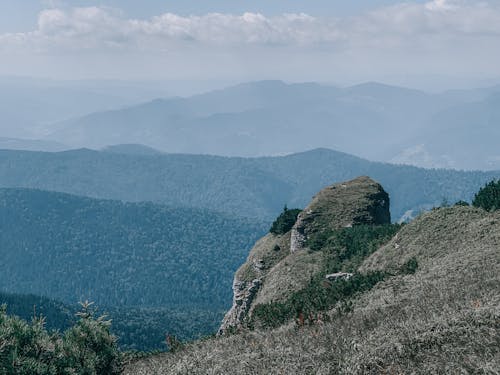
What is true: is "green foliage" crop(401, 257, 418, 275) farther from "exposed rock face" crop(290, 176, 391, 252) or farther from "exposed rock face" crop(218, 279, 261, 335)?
"exposed rock face" crop(290, 176, 391, 252)

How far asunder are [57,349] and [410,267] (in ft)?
81.8

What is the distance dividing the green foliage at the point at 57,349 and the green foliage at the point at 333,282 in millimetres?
9374

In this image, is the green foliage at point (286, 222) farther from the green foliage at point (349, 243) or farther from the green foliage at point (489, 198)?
the green foliage at point (489, 198)

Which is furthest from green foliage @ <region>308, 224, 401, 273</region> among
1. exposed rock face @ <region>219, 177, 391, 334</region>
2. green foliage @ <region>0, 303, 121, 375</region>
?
green foliage @ <region>0, 303, 121, 375</region>

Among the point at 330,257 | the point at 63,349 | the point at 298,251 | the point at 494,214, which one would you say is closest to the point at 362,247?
the point at 330,257

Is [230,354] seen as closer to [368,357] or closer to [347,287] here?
→ [368,357]

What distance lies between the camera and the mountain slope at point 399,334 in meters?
18.2

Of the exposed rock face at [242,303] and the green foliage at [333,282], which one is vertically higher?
the green foliage at [333,282]

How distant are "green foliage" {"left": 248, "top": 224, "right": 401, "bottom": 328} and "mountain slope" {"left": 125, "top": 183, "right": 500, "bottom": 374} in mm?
929

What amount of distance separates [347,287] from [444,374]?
21988mm

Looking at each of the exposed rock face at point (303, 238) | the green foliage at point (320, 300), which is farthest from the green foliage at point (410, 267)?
the exposed rock face at point (303, 238)

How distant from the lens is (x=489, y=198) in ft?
175

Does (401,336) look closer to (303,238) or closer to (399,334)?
(399,334)

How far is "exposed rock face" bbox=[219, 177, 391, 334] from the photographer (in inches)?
2398
